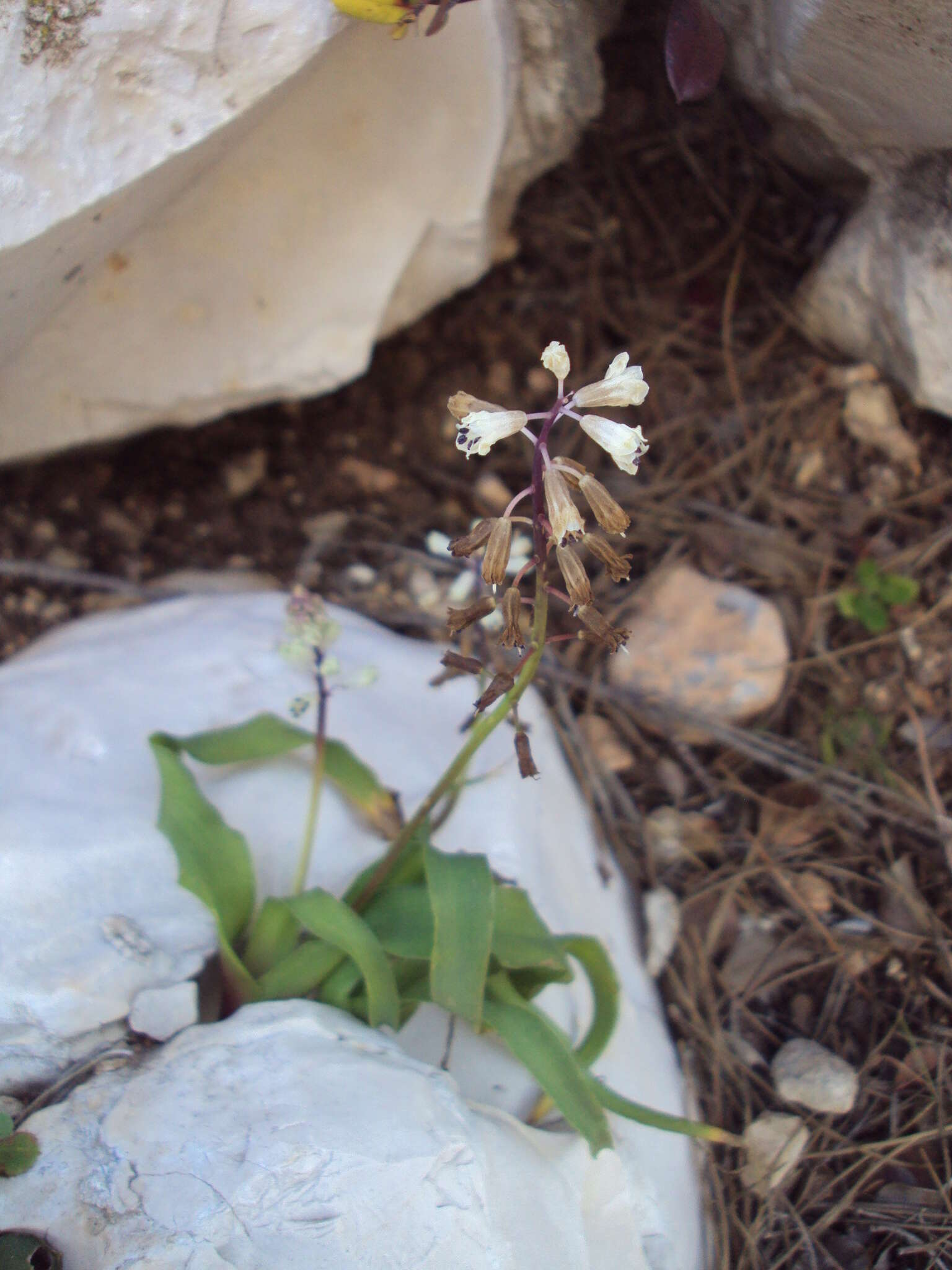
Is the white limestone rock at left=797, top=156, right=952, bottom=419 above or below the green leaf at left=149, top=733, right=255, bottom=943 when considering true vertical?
above

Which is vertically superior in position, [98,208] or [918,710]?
[98,208]

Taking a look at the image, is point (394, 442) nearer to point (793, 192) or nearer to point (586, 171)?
point (586, 171)

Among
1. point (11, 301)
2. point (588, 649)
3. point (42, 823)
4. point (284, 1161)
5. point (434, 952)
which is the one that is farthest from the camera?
point (588, 649)

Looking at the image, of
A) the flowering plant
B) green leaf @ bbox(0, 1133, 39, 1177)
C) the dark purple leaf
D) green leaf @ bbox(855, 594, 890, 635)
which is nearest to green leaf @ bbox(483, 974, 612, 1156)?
the flowering plant

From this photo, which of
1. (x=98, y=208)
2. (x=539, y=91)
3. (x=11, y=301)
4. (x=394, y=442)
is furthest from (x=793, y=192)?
(x=11, y=301)

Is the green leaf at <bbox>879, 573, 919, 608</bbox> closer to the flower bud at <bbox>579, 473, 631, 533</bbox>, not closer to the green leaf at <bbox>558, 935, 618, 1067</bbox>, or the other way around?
the green leaf at <bbox>558, 935, 618, 1067</bbox>

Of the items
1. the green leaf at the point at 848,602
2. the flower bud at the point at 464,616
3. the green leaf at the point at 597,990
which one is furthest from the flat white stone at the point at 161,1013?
the green leaf at the point at 848,602
